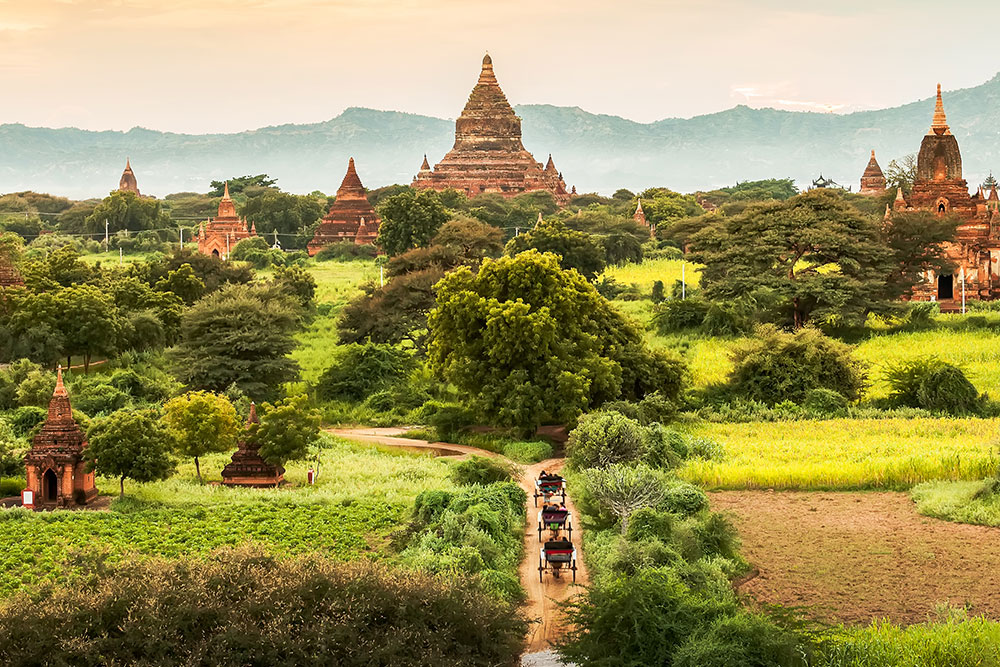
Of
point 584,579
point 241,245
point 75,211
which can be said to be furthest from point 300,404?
point 75,211

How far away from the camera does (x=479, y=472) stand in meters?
32.4

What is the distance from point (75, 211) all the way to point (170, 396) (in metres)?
72.5

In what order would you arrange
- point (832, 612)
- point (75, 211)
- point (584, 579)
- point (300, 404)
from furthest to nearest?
point (75, 211) → point (300, 404) → point (584, 579) → point (832, 612)

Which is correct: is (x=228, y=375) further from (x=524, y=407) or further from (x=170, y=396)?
(x=524, y=407)

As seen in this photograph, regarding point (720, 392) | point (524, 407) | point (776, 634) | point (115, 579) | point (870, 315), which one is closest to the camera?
point (776, 634)

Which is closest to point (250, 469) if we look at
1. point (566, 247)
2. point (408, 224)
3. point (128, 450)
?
point (128, 450)

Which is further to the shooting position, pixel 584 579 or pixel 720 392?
pixel 720 392

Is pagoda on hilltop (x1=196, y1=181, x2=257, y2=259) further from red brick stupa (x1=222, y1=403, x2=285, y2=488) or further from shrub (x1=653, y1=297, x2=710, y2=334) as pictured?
red brick stupa (x1=222, y1=403, x2=285, y2=488)

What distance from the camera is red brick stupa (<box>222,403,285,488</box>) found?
34.6 metres

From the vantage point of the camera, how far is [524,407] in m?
38.2

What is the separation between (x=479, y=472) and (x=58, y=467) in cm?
851

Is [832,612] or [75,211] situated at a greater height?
[75,211]

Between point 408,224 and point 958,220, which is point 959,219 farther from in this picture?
point 408,224

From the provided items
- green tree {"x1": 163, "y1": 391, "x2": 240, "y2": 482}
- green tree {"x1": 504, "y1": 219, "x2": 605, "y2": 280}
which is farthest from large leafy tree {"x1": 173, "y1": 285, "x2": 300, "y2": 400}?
green tree {"x1": 504, "y1": 219, "x2": 605, "y2": 280}
